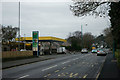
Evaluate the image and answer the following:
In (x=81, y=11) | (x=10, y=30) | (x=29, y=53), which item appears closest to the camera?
(x=81, y=11)

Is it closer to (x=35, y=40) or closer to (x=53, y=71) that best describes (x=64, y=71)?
(x=53, y=71)

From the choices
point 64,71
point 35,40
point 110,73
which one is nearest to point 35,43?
point 35,40

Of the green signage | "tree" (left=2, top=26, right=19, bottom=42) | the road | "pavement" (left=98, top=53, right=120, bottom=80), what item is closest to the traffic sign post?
the green signage

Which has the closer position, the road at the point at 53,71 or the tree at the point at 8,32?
the road at the point at 53,71

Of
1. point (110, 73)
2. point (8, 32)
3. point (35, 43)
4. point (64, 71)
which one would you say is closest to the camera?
point (110, 73)

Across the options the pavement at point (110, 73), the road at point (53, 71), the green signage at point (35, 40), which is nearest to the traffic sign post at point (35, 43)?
the green signage at point (35, 40)

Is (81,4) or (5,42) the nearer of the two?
(81,4)

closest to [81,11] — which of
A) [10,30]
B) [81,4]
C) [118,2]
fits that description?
[81,4]

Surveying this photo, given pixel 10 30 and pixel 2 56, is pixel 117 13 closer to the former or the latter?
pixel 2 56

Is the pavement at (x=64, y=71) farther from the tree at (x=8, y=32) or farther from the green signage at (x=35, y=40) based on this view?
the tree at (x=8, y=32)

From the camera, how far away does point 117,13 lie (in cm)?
1327

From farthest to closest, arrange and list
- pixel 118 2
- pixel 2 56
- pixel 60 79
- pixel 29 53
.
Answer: pixel 29 53 → pixel 2 56 → pixel 118 2 → pixel 60 79

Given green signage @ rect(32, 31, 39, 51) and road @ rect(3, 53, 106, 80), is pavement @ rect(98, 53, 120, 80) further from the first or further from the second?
green signage @ rect(32, 31, 39, 51)

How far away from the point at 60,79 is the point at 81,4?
5437 mm
